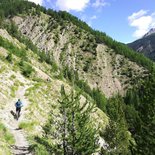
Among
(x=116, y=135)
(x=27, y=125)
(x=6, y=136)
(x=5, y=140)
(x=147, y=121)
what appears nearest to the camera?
(x=5, y=140)

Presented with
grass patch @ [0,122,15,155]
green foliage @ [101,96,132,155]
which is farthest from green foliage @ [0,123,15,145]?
green foliage @ [101,96,132,155]

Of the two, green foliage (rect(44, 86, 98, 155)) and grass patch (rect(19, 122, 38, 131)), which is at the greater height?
grass patch (rect(19, 122, 38, 131))

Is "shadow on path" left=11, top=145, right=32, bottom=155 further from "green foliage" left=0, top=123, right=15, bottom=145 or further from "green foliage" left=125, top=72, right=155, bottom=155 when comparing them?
"green foliage" left=125, top=72, right=155, bottom=155

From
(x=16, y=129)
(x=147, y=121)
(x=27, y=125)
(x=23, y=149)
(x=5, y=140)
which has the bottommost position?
(x=147, y=121)

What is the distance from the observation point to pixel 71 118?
27266 millimetres

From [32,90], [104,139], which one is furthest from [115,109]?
[32,90]

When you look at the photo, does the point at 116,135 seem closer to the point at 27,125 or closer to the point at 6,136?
the point at 27,125

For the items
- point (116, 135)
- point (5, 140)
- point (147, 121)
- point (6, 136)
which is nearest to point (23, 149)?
point (5, 140)

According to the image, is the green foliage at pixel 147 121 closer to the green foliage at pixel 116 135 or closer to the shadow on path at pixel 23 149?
the shadow on path at pixel 23 149

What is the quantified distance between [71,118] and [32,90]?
22.8 m

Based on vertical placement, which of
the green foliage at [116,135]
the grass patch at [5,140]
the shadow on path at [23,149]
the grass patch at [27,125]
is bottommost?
the green foliage at [116,135]

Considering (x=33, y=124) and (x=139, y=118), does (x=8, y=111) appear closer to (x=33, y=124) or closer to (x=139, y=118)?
(x=33, y=124)

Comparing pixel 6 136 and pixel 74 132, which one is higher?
pixel 6 136

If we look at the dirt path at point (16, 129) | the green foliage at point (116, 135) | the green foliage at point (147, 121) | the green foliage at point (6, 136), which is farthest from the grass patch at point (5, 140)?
the green foliage at point (116, 135)
